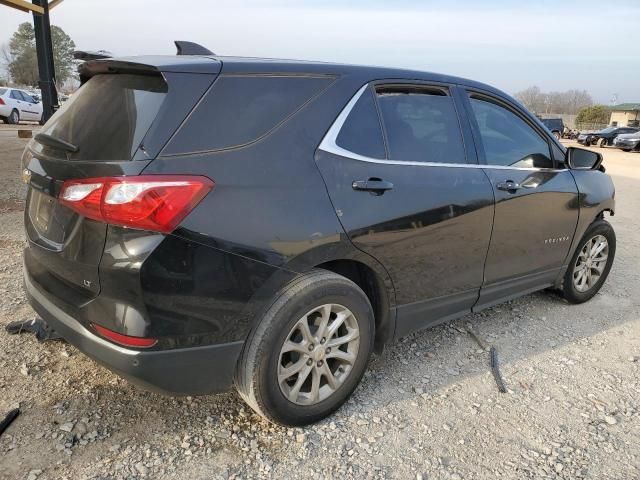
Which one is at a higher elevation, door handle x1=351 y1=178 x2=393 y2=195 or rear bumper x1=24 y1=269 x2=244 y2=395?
door handle x1=351 y1=178 x2=393 y2=195

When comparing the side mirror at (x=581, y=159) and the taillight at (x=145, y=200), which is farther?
the side mirror at (x=581, y=159)

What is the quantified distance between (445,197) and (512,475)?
146 centimetres

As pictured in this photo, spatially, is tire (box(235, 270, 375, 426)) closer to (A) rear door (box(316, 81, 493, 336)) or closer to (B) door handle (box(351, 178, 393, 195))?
(A) rear door (box(316, 81, 493, 336))

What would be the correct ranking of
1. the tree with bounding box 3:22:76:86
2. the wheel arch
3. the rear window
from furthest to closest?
the tree with bounding box 3:22:76:86, the wheel arch, the rear window

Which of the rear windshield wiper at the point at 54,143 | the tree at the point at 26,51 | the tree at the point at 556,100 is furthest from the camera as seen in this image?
the tree at the point at 556,100

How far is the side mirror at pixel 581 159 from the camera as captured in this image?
13.7 ft

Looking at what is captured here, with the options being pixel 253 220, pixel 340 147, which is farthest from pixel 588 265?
pixel 253 220

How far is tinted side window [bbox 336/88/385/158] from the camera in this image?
8.87 ft

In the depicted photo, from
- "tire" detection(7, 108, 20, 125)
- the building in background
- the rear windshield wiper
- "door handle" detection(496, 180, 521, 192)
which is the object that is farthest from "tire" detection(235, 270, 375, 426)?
the building in background

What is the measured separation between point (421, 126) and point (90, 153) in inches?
70.6

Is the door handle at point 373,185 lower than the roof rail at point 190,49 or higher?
lower

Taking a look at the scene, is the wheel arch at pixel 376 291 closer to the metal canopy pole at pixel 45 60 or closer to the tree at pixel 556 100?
the metal canopy pole at pixel 45 60

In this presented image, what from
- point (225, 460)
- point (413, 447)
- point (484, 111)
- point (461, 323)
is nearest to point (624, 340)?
point (461, 323)

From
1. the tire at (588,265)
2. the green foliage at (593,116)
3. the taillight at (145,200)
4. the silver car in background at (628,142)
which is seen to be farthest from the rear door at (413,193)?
the green foliage at (593,116)
